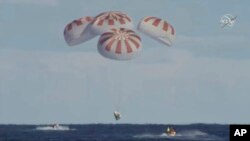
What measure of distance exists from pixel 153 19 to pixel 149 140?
114ft

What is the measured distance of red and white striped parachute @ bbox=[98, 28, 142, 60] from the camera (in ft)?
213

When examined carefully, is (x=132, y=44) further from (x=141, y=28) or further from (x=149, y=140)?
(x=149, y=140)

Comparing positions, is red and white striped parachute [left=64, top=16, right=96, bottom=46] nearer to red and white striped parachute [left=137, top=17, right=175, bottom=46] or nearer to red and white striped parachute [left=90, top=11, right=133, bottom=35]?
red and white striped parachute [left=90, top=11, right=133, bottom=35]

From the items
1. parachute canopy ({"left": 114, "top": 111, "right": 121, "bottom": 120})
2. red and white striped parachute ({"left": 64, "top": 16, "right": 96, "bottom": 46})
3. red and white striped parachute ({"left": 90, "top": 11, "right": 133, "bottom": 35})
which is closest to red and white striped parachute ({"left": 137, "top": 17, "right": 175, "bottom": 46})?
red and white striped parachute ({"left": 90, "top": 11, "right": 133, "bottom": 35})

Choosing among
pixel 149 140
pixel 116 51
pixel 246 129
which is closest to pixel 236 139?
pixel 246 129

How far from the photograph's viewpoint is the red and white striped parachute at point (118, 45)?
65000 millimetres

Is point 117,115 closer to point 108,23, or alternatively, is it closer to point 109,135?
point 108,23

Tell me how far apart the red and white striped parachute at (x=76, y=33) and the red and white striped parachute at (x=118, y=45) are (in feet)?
4.87

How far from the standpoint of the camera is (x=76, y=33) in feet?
220

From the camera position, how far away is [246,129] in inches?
1473

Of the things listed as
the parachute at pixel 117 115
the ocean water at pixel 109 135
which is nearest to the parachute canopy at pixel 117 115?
the parachute at pixel 117 115

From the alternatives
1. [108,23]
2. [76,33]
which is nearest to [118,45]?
Answer: [108,23]

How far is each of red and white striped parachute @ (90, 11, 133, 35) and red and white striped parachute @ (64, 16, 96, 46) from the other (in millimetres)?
1064

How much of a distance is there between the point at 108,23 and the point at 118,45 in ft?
5.90
